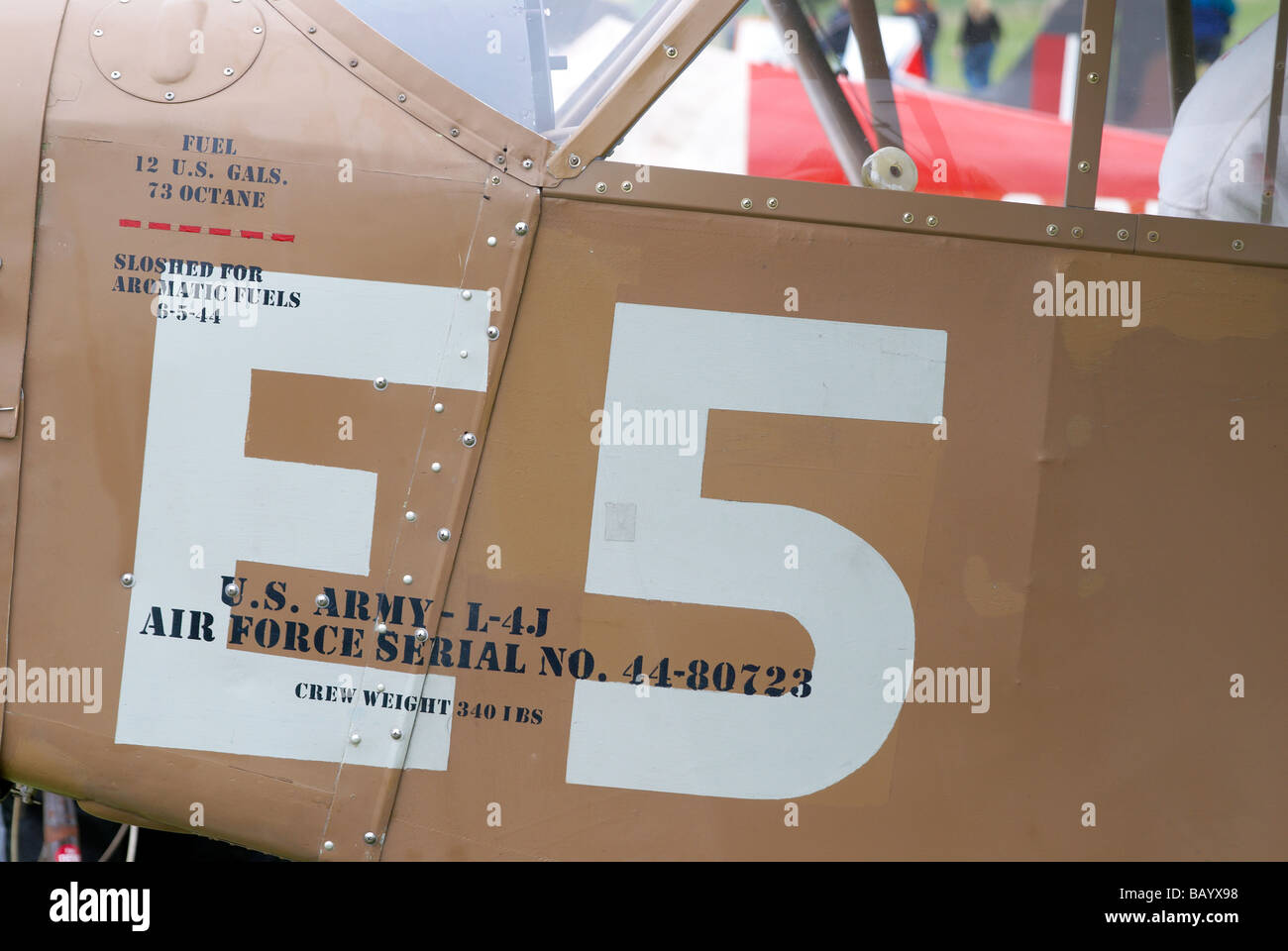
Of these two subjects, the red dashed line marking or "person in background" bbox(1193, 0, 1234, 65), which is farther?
"person in background" bbox(1193, 0, 1234, 65)

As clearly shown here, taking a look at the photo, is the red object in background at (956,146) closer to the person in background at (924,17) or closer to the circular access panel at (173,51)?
the person in background at (924,17)

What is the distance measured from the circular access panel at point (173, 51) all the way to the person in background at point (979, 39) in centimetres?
122

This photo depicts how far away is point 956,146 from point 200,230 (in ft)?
4.31

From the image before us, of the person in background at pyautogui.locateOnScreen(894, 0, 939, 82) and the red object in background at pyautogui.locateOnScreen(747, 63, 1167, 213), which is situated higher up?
the person in background at pyautogui.locateOnScreen(894, 0, 939, 82)

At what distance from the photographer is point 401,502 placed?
1636mm

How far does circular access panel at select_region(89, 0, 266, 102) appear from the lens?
1.67 m

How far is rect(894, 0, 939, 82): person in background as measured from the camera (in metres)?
1.74

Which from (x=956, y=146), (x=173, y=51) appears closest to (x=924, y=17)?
(x=956, y=146)

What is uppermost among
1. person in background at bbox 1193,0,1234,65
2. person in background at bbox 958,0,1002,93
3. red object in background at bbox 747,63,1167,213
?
person in background at bbox 1193,0,1234,65

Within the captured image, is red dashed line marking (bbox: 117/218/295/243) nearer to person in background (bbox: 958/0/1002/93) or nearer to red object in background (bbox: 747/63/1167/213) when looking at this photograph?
red object in background (bbox: 747/63/1167/213)

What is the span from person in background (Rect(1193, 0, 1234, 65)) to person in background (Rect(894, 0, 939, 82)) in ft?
1.94

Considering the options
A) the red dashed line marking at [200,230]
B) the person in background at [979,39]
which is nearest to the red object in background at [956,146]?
the person in background at [979,39]

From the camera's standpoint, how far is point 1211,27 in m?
1.95

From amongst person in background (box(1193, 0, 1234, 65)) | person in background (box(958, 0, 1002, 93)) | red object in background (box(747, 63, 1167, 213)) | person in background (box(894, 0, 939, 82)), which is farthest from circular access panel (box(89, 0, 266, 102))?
person in background (box(1193, 0, 1234, 65))
